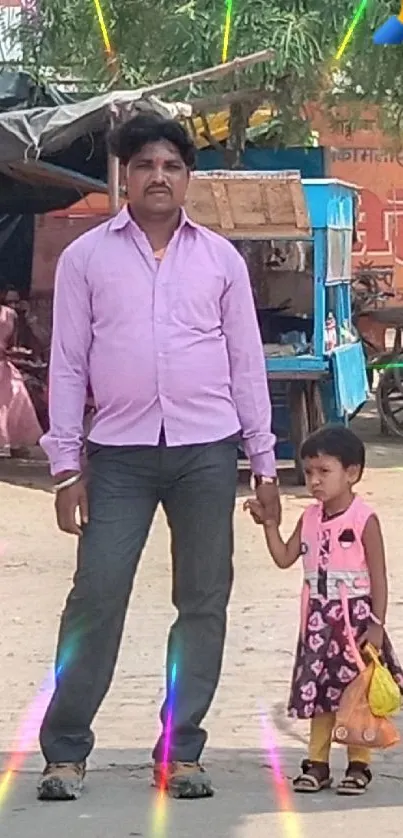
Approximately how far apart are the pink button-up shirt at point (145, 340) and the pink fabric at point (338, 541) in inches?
9.9

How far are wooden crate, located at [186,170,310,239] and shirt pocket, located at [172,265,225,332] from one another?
216 inches

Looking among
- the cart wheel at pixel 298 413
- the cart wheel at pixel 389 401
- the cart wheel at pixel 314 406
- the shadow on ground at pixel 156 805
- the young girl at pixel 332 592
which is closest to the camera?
the shadow on ground at pixel 156 805

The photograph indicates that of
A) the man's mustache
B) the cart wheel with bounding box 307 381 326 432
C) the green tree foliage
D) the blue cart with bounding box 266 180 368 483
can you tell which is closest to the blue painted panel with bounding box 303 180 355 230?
the blue cart with bounding box 266 180 368 483

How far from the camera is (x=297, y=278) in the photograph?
38.9ft

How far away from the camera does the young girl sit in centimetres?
459

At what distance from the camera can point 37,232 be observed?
1450 cm

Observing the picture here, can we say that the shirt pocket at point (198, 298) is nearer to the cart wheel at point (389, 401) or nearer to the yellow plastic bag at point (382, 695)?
the yellow plastic bag at point (382, 695)

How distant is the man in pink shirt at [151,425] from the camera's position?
14.4 feet

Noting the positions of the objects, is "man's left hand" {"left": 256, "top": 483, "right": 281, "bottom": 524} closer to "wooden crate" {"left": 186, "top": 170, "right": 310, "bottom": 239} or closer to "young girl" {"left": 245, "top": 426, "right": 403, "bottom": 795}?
"young girl" {"left": 245, "top": 426, "right": 403, "bottom": 795}

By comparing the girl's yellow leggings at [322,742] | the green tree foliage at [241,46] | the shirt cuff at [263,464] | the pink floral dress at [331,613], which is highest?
the green tree foliage at [241,46]

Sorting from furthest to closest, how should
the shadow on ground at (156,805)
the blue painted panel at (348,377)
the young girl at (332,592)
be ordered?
the blue painted panel at (348,377)
the young girl at (332,592)
the shadow on ground at (156,805)

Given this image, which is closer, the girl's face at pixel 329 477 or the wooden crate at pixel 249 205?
the girl's face at pixel 329 477

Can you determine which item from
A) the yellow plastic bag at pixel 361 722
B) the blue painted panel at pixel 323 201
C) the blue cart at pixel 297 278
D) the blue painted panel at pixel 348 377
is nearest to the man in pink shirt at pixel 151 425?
the yellow plastic bag at pixel 361 722

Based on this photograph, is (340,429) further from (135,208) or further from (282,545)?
(135,208)
